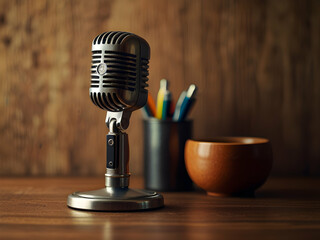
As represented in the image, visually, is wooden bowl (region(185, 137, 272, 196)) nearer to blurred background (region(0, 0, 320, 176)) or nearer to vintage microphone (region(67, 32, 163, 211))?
vintage microphone (region(67, 32, 163, 211))

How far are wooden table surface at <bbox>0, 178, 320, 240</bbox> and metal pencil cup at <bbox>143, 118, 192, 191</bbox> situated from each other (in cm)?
4

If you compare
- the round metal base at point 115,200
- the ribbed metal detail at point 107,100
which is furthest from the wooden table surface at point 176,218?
the ribbed metal detail at point 107,100

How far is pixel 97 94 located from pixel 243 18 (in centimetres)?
52

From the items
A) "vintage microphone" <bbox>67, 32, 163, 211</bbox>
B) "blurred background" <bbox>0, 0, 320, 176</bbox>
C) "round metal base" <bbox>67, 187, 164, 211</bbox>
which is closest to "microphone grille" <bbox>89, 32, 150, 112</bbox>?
"vintage microphone" <bbox>67, 32, 163, 211</bbox>

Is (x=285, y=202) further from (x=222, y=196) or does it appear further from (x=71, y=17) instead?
(x=71, y=17)

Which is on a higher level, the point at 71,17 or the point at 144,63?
the point at 71,17

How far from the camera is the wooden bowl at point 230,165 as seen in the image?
0.85 m

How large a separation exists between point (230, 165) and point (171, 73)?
361mm

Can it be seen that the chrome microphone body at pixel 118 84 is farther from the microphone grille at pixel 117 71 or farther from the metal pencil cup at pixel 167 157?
the metal pencil cup at pixel 167 157

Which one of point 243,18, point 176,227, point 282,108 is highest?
point 243,18

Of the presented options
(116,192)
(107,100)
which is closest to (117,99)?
(107,100)

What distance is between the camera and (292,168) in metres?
1.14

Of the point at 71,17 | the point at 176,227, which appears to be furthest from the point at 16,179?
the point at 176,227

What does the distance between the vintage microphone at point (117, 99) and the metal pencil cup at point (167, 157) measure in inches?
6.6
